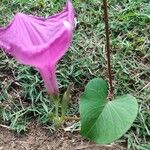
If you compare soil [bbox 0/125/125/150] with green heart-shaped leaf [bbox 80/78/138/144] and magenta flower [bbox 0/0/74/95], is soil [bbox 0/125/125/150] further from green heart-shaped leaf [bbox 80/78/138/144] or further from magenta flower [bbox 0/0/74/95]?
magenta flower [bbox 0/0/74/95]

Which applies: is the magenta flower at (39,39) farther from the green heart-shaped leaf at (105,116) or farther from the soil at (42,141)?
the soil at (42,141)

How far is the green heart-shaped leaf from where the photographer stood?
1328 mm

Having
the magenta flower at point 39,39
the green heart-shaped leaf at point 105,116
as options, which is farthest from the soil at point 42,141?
the magenta flower at point 39,39

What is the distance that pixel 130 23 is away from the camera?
2059 millimetres

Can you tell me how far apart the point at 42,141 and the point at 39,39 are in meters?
0.69

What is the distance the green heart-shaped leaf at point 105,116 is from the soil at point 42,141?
248mm

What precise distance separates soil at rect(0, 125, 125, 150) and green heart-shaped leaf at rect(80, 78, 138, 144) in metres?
0.25

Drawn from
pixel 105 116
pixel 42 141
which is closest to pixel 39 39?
pixel 105 116

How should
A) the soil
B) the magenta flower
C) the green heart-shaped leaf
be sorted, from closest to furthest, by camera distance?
the magenta flower
the green heart-shaped leaf
the soil

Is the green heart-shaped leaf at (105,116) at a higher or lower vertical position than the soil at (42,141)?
higher

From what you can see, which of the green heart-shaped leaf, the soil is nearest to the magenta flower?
the green heart-shaped leaf

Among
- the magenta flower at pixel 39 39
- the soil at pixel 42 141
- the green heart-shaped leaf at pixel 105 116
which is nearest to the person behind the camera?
the magenta flower at pixel 39 39

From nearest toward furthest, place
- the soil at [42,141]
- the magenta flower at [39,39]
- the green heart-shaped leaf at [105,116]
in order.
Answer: the magenta flower at [39,39]
the green heart-shaped leaf at [105,116]
the soil at [42,141]

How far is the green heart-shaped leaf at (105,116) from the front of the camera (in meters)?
1.33
